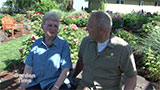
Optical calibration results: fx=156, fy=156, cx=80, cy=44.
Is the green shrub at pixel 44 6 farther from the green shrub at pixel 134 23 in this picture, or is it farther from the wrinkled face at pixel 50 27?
the wrinkled face at pixel 50 27

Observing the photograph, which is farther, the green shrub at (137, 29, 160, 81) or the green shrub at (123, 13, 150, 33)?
the green shrub at (123, 13, 150, 33)

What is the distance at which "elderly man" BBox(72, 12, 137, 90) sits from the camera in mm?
1481

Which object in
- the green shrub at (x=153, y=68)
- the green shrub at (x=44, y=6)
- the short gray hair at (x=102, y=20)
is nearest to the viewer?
the short gray hair at (x=102, y=20)

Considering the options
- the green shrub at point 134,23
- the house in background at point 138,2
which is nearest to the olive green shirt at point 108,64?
the green shrub at point 134,23

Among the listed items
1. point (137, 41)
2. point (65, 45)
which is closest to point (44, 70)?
point (65, 45)

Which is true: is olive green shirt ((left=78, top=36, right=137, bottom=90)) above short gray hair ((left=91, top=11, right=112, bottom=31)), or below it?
below

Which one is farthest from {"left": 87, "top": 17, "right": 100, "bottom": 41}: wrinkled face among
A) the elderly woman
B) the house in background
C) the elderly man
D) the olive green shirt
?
the house in background

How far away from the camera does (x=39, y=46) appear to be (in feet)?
6.88

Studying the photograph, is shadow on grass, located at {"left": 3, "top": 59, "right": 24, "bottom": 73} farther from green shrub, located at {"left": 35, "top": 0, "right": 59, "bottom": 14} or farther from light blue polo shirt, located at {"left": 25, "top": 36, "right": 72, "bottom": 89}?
green shrub, located at {"left": 35, "top": 0, "right": 59, "bottom": 14}

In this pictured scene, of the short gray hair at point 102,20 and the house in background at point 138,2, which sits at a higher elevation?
the house in background at point 138,2

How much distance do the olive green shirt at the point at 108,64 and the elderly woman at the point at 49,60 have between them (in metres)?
0.36

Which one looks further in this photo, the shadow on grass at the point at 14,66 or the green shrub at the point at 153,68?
the shadow on grass at the point at 14,66

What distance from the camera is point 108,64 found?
62.1 inches

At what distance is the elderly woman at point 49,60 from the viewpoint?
2020mm
